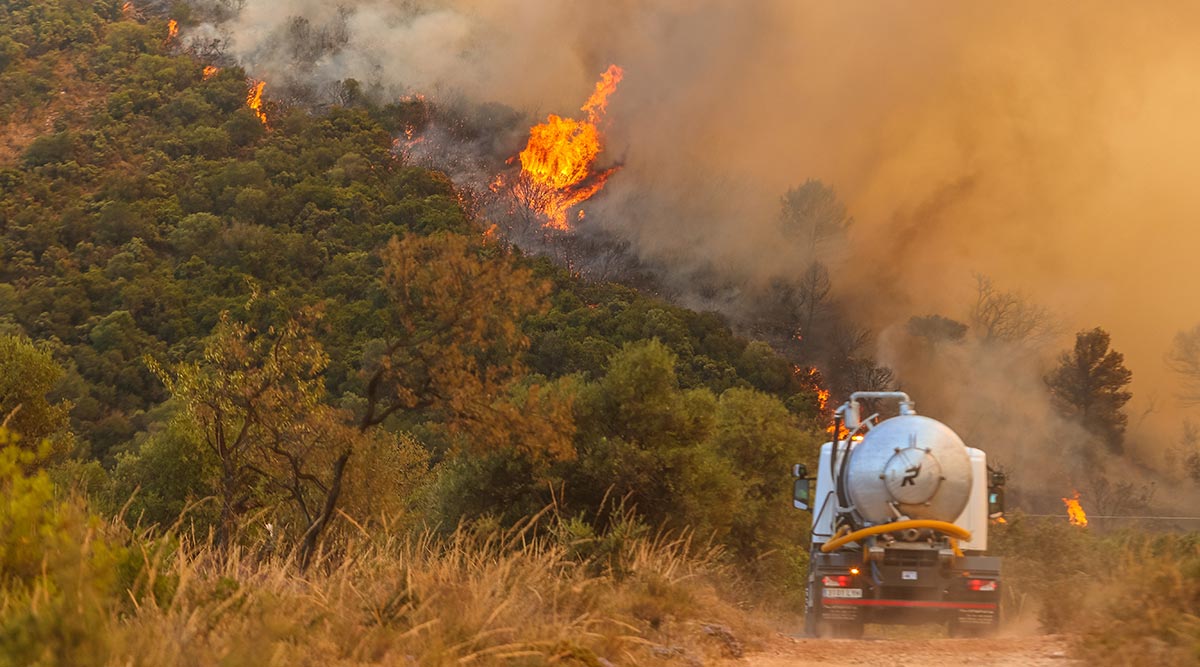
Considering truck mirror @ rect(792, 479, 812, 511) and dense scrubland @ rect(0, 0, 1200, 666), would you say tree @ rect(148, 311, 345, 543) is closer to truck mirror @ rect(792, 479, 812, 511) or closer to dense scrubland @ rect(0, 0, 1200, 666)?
dense scrubland @ rect(0, 0, 1200, 666)

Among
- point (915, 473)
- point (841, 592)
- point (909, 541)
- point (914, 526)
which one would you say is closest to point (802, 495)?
point (841, 592)

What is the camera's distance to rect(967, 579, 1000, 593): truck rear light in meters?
16.6

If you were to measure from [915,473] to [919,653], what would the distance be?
332cm

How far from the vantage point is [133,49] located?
17550 cm

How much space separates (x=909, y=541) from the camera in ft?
54.5

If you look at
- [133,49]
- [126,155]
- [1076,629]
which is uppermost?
[133,49]

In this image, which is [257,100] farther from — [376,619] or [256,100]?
[376,619]

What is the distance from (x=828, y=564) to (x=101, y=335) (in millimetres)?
81305

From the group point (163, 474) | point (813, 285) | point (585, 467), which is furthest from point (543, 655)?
point (813, 285)

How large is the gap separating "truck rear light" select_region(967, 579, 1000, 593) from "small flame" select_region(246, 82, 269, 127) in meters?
157

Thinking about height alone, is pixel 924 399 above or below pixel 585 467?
above

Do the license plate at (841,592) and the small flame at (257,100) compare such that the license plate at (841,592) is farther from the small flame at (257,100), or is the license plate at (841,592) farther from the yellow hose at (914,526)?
the small flame at (257,100)

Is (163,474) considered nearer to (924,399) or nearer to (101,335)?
(101,335)

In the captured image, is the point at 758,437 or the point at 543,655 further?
the point at 758,437
